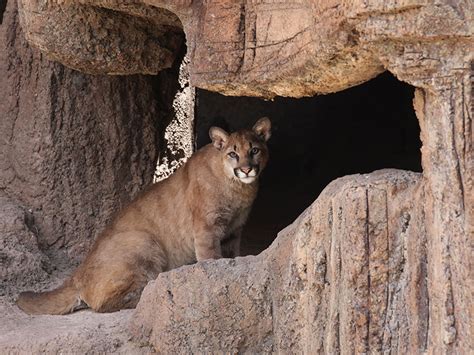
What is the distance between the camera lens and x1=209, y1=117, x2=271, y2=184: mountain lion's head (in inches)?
275

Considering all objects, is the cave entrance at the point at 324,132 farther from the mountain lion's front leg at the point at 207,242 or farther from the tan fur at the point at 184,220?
the mountain lion's front leg at the point at 207,242

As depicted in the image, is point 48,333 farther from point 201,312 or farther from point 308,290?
point 308,290

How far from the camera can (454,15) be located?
3.82 metres

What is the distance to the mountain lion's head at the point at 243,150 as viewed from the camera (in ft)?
23.0

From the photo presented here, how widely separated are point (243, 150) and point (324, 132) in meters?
4.84

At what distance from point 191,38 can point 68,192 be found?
2.38 meters

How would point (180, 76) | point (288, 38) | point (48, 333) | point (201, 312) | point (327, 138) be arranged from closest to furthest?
point (288, 38), point (201, 312), point (48, 333), point (180, 76), point (327, 138)

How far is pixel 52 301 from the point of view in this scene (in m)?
6.59

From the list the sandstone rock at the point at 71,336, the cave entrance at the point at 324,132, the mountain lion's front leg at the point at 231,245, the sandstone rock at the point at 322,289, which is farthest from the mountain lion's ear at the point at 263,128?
the cave entrance at the point at 324,132

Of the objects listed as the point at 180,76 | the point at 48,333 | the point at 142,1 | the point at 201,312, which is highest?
the point at 142,1

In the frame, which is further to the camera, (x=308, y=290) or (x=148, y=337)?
(x=148, y=337)

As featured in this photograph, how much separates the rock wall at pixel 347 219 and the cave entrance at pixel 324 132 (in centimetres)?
460

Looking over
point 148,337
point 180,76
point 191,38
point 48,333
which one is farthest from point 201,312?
point 180,76

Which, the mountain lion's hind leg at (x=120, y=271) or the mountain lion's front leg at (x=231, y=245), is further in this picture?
the mountain lion's front leg at (x=231, y=245)
